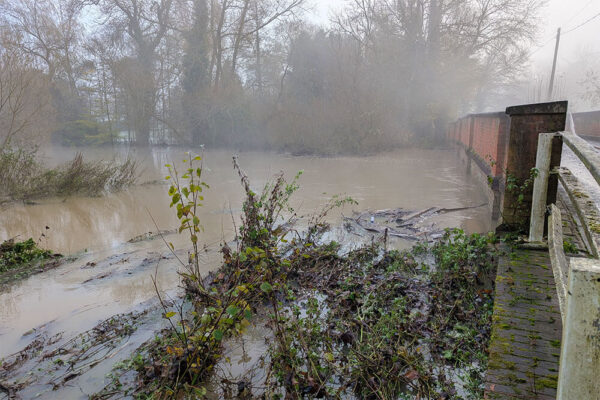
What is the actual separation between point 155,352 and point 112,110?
33.1 m

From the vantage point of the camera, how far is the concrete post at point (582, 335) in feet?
3.67

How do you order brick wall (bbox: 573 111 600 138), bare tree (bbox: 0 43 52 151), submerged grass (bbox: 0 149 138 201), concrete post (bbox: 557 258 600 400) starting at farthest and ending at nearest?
1. brick wall (bbox: 573 111 600 138)
2. bare tree (bbox: 0 43 52 151)
3. submerged grass (bbox: 0 149 138 201)
4. concrete post (bbox: 557 258 600 400)

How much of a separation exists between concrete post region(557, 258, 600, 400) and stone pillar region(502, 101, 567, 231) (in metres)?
3.57

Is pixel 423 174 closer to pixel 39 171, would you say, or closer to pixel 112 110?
pixel 39 171

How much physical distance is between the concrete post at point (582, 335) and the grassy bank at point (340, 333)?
1605 millimetres

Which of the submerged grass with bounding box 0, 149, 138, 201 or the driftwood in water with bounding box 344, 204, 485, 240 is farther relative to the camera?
the submerged grass with bounding box 0, 149, 138, 201

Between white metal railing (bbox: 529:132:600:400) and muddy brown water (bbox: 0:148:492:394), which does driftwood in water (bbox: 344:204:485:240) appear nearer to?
muddy brown water (bbox: 0:148:492:394)

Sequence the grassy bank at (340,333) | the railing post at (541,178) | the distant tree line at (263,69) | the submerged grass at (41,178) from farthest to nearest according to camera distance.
Answer: the distant tree line at (263,69) → the submerged grass at (41,178) → the railing post at (541,178) → the grassy bank at (340,333)

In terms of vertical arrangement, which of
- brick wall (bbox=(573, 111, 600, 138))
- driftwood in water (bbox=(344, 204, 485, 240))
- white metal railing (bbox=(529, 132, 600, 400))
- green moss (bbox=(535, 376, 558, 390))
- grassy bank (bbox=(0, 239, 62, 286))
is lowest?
grassy bank (bbox=(0, 239, 62, 286))

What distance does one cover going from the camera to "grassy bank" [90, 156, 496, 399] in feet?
9.52

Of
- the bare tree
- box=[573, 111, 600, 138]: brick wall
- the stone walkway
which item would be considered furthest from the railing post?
box=[573, 111, 600, 138]: brick wall

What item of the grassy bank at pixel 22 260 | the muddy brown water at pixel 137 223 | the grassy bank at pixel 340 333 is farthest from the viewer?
the grassy bank at pixel 22 260

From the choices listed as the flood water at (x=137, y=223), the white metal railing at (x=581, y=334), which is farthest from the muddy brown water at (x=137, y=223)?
the white metal railing at (x=581, y=334)

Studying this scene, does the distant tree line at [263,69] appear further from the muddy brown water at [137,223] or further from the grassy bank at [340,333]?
the grassy bank at [340,333]
